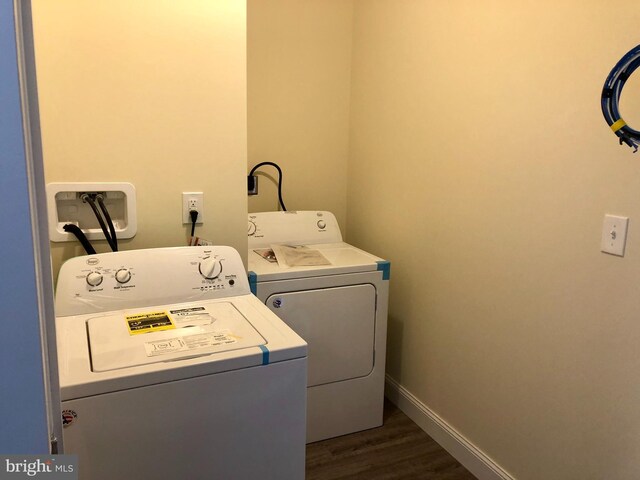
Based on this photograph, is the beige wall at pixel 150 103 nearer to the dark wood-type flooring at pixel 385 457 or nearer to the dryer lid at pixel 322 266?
the dryer lid at pixel 322 266

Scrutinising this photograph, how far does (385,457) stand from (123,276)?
→ 137 centimetres

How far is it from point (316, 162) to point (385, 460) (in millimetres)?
1529

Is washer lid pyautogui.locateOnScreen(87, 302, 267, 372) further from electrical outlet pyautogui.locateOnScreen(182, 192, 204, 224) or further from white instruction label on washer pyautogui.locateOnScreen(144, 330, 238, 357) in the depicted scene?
electrical outlet pyautogui.locateOnScreen(182, 192, 204, 224)

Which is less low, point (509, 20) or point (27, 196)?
point (509, 20)

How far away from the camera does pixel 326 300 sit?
7.30 ft

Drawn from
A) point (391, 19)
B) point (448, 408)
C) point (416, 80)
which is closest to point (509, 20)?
point (416, 80)

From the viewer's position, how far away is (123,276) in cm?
164

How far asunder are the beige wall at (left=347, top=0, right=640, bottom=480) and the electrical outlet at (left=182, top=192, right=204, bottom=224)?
100cm

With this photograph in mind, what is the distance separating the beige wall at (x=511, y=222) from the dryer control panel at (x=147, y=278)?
95 cm

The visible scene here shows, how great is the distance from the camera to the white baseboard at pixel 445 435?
2.05m

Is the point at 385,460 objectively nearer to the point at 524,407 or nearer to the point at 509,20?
the point at 524,407

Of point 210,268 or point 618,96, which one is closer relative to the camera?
point 618,96

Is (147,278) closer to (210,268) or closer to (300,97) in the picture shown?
(210,268)

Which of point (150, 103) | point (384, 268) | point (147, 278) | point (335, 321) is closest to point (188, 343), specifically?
point (147, 278)
